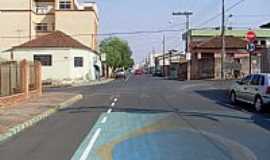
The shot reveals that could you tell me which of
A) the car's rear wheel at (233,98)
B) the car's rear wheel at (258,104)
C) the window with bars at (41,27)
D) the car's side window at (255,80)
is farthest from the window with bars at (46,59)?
the car's rear wheel at (258,104)

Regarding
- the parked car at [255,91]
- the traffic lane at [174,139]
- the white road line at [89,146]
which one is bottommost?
the white road line at [89,146]

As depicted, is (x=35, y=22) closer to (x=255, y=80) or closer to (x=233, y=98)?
(x=233, y=98)

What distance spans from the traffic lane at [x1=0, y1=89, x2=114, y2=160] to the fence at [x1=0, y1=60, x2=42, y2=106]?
568cm

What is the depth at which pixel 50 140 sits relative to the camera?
13125 millimetres

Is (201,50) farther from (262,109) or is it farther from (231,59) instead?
(262,109)

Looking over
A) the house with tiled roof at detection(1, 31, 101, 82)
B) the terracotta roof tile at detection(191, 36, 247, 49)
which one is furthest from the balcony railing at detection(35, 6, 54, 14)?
the terracotta roof tile at detection(191, 36, 247, 49)

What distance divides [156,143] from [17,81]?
1662cm

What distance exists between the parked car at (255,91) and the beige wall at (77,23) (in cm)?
5605

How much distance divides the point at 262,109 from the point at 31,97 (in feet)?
47.8

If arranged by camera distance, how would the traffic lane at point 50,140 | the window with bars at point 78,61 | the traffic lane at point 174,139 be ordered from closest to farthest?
1. the traffic lane at point 174,139
2. the traffic lane at point 50,140
3. the window with bars at point 78,61

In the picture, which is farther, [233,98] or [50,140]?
[233,98]

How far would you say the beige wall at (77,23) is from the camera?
79681 mm

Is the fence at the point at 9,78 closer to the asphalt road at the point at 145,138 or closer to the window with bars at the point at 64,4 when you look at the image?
the asphalt road at the point at 145,138

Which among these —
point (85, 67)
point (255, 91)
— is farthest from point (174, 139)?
point (85, 67)
